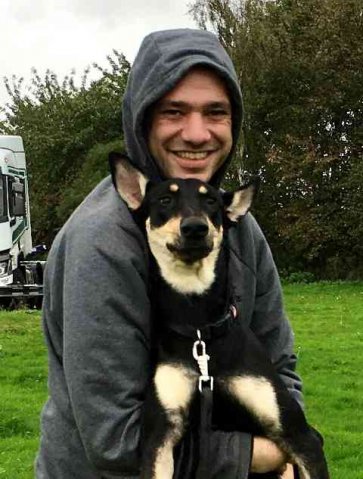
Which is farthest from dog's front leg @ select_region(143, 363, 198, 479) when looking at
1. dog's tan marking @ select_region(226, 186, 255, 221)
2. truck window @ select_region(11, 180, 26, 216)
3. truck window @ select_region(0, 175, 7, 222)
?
truck window @ select_region(11, 180, 26, 216)

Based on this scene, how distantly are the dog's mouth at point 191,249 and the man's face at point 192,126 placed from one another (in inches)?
14.8

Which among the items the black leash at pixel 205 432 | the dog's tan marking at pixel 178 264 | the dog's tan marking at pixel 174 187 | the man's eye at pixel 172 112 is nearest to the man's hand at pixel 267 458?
the black leash at pixel 205 432

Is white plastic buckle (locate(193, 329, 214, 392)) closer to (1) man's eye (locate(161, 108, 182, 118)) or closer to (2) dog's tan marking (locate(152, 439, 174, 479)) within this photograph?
(2) dog's tan marking (locate(152, 439, 174, 479))

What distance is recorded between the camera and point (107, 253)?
3.03 meters

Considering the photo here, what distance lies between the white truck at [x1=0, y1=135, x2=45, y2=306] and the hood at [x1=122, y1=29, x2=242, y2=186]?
15.7m

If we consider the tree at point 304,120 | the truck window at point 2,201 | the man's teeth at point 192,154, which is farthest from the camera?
the tree at point 304,120

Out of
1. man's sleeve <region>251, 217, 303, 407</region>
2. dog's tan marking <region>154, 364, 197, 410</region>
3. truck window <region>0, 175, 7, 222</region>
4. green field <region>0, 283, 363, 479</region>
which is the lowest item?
green field <region>0, 283, 363, 479</region>

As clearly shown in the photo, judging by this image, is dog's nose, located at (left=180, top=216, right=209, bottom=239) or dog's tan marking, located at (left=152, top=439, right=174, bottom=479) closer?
dog's tan marking, located at (left=152, top=439, right=174, bottom=479)

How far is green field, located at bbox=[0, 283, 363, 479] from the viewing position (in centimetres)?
822

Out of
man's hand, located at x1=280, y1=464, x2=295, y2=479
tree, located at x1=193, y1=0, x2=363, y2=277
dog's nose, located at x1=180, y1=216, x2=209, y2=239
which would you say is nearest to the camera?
man's hand, located at x1=280, y1=464, x2=295, y2=479

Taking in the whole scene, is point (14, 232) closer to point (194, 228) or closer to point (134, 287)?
point (194, 228)

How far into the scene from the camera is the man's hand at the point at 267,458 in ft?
10.4

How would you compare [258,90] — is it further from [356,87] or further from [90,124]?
[90,124]

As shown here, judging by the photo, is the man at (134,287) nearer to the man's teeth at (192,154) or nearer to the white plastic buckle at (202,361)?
the man's teeth at (192,154)
